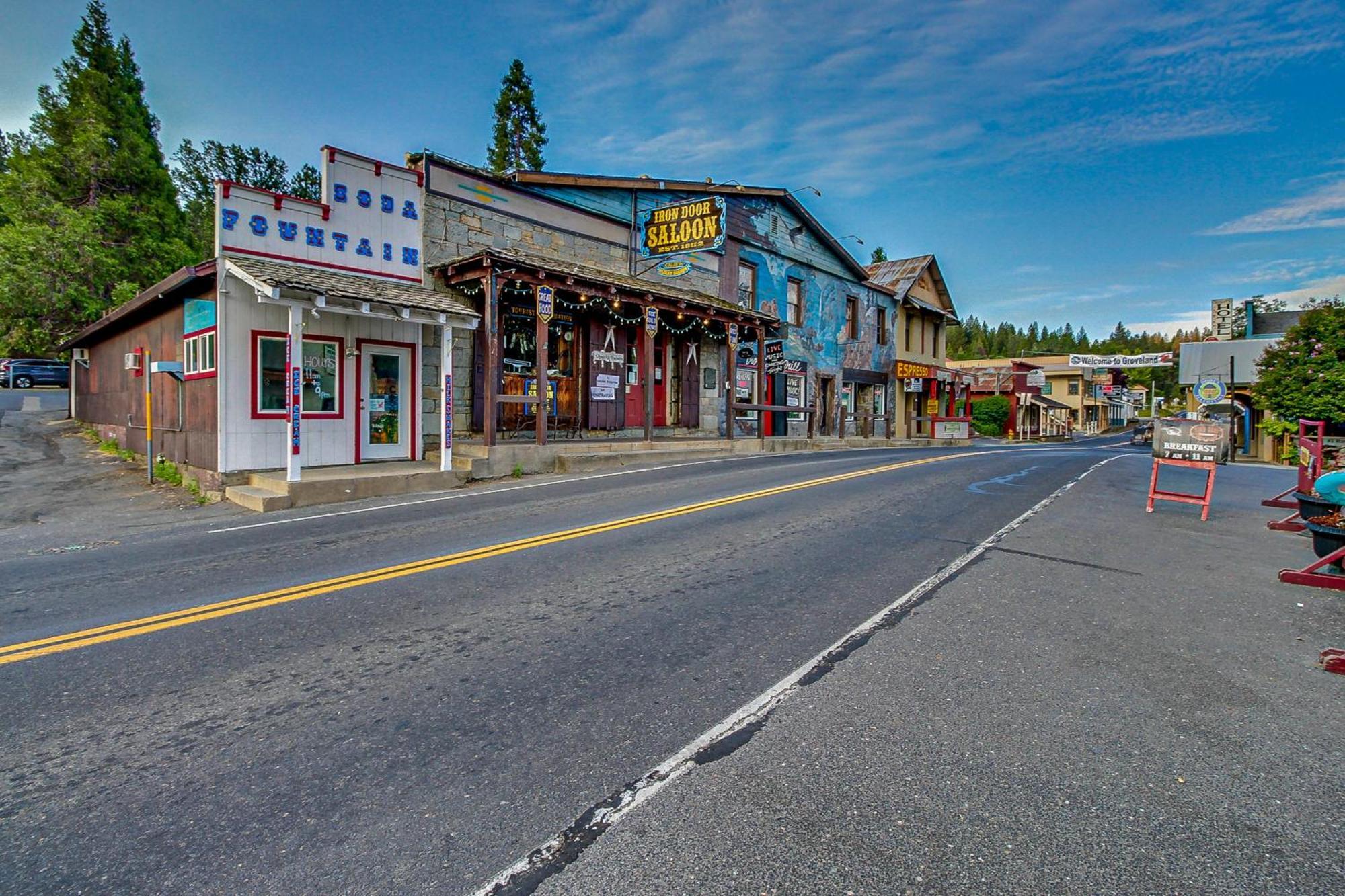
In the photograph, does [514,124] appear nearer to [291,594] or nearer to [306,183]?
[306,183]

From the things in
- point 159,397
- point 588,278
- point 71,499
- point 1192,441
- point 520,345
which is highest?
point 588,278

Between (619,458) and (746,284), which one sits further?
(746,284)

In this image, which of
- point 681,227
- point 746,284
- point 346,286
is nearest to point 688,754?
point 346,286

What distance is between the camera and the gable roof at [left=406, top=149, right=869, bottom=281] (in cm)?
1491

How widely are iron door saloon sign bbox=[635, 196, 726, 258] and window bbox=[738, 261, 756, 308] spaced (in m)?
4.43

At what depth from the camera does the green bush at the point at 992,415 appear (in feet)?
154

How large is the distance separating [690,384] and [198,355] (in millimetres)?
12608

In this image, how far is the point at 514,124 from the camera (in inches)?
1548

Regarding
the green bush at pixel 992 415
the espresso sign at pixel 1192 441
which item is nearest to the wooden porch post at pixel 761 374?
the espresso sign at pixel 1192 441

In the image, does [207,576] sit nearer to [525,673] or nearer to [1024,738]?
[525,673]

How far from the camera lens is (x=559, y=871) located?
2.18 meters

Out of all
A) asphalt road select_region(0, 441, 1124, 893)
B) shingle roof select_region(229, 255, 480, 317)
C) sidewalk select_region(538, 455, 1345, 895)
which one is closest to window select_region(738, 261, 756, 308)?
shingle roof select_region(229, 255, 480, 317)

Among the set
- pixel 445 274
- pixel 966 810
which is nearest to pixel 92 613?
pixel 966 810

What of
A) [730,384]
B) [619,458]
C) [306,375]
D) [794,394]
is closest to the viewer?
[306,375]
